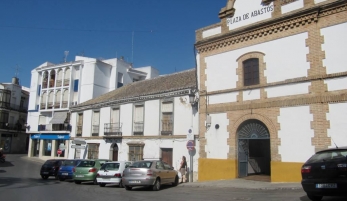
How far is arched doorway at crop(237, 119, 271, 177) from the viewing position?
15.6 metres

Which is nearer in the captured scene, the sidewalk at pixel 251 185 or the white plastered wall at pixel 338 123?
the sidewalk at pixel 251 185

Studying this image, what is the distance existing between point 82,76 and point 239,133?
1039 inches

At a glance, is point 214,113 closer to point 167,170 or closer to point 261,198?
point 167,170

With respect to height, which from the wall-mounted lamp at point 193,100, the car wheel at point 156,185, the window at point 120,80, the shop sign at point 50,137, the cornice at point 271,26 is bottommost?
the car wheel at point 156,185

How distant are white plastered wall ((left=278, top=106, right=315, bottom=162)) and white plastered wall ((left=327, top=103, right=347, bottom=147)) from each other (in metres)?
0.83

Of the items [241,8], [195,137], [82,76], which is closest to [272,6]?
[241,8]

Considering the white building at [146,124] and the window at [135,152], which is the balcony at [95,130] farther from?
the window at [135,152]

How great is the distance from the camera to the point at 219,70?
1767 cm

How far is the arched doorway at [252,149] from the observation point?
51.3 feet

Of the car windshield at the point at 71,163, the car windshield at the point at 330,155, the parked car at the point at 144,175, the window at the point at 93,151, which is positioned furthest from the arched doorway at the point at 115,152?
the car windshield at the point at 330,155

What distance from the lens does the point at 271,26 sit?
15.5m

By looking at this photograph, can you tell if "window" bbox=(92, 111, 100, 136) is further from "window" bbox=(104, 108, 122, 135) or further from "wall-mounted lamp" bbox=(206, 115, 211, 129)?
"wall-mounted lamp" bbox=(206, 115, 211, 129)

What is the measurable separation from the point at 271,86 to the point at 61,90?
98.3 feet

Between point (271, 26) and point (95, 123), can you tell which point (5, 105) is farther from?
point (271, 26)
